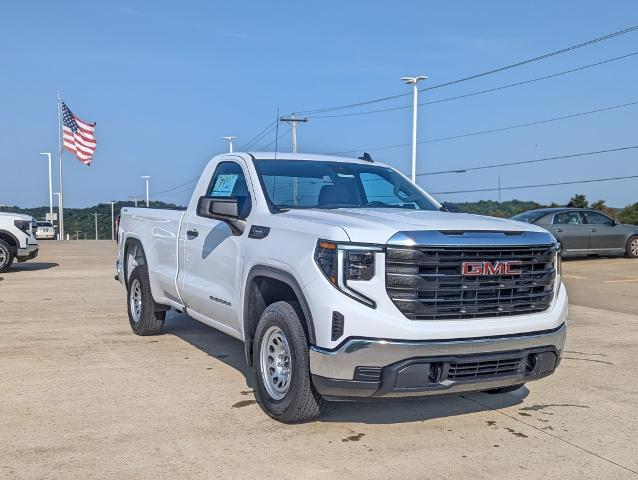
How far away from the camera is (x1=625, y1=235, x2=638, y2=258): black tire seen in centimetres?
2003

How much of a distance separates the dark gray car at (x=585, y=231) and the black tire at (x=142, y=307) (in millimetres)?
12961

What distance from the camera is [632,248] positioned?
2011 centimetres

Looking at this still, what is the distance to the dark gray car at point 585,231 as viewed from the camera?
18734 millimetres

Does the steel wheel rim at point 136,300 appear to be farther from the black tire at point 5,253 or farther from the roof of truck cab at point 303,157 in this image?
the black tire at point 5,253

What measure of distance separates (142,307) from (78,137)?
32.4 meters

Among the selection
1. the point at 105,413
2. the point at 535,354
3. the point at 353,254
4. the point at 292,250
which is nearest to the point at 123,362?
the point at 105,413

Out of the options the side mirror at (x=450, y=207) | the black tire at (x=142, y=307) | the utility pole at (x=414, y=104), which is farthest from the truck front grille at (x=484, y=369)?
the utility pole at (x=414, y=104)

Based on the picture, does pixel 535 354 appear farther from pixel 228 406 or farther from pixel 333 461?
pixel 228 406

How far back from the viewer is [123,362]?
21.2 ft

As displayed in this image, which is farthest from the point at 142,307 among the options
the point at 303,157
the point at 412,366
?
the point at 412,366

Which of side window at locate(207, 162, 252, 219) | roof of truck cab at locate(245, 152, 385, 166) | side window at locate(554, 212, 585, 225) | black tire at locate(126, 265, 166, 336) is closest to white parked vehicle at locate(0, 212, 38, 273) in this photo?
black tire at locate(126, 265, 166, 336)

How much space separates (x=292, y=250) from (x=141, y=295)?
11.8 ft

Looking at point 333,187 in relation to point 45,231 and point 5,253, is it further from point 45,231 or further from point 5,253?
point 45,231

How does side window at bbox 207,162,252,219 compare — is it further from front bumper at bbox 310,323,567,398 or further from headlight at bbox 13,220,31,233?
headlight at bbox 13,220,31,233
